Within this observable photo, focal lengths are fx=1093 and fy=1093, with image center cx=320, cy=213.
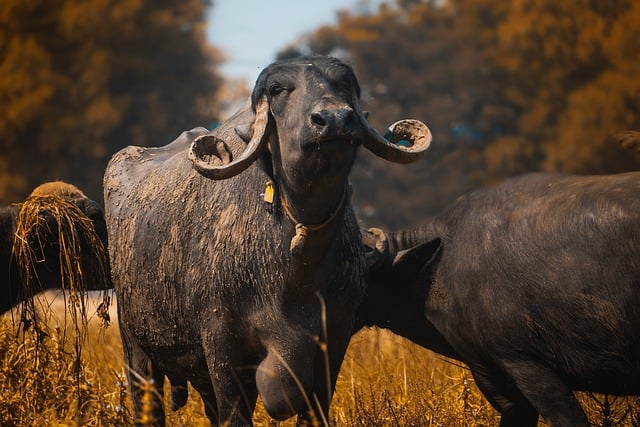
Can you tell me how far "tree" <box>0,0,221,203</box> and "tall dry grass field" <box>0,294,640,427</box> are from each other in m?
18.6

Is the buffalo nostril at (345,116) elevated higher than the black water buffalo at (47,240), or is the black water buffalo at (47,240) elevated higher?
the buffalo nostril at (345,116)

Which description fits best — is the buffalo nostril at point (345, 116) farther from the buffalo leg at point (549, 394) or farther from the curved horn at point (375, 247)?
the buffalo leg at point (549, 394)

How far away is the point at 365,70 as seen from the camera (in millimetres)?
38656

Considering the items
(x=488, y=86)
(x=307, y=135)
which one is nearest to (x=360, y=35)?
(x=488, y=86)

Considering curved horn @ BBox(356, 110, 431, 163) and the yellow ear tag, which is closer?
curved horn @ BBox(356, 110, 431, 163)

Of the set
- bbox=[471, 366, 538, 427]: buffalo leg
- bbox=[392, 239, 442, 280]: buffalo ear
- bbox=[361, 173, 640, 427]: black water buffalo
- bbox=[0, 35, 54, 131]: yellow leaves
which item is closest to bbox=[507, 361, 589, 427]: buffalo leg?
bbox=[361, 173, 640, 427]: black water buffalo

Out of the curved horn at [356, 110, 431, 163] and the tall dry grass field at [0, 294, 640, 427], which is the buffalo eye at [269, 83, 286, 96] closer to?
the curved horn at [356, 110, 431, 163]

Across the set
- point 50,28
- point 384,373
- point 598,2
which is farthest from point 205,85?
point 384,373

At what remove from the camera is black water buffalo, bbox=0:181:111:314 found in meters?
6.47

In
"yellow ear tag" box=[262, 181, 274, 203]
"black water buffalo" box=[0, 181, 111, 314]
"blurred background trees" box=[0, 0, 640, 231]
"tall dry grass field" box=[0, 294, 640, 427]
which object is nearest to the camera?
"yellow ear tag" box=[262, 181, 274, 203]

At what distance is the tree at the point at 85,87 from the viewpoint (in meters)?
26.4

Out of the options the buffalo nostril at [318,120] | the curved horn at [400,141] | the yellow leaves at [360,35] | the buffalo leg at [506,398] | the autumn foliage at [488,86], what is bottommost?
the buffalo leg at [506,398]

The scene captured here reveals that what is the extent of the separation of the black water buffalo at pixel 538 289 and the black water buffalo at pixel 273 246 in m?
0.89

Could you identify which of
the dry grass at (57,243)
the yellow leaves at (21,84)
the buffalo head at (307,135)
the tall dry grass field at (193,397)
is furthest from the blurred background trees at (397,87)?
the buffalo head at (307,135)
